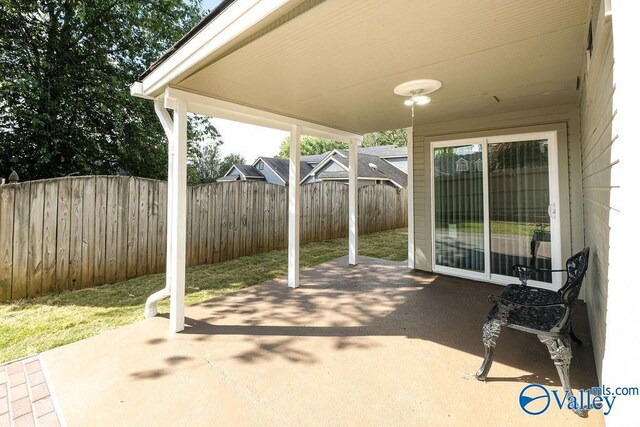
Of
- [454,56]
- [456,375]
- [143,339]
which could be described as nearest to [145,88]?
[143,339]

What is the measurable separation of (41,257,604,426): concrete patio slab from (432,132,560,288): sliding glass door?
105 cm

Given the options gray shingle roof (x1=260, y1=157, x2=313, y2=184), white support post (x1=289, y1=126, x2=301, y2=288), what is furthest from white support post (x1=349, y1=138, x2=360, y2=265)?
gray shingle roof (x1=260, y1=157, x2=313, y2=184)

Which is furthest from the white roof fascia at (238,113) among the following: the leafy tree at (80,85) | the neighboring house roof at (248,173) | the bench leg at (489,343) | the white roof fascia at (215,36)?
the neighboring house roof at (248,173)

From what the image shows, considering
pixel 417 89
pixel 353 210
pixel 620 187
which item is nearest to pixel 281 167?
pixel 353 210

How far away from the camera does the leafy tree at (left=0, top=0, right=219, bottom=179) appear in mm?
5621

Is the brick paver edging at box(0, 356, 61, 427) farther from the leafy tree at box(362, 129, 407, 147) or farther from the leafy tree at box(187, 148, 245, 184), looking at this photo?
the leafy tree at box(362, 129, 407, 147)

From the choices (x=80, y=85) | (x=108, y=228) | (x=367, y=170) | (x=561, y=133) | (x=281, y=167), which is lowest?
(x=108, y=228)

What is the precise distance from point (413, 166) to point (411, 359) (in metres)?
3.70

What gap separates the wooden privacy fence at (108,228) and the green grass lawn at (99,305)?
24 cm

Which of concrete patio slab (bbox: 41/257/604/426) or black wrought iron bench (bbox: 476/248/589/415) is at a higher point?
black wrought iron bench (bbox: 476/248/589/415)

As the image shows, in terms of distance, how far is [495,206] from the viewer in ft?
15.1

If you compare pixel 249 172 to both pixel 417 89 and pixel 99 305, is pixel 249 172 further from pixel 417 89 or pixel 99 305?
pixel 417 89

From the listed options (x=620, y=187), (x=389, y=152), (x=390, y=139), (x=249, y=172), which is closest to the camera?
(x=620, y=187)

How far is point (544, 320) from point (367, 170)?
14.3 metres
